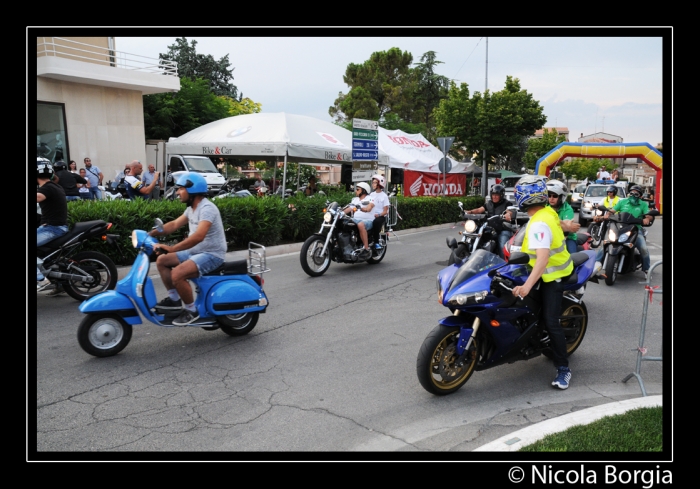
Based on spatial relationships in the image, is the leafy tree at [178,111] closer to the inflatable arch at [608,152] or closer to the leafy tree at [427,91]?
the inflatable arch at [608,152]

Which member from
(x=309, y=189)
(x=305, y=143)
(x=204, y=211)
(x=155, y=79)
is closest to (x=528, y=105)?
(x=309, y=189)

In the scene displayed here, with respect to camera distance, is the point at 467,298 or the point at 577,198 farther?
the point at 577,198

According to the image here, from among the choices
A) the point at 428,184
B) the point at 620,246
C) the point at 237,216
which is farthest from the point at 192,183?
the point at 428,184

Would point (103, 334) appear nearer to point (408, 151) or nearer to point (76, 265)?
point (76, 265)

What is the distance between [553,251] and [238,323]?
331 centimetres

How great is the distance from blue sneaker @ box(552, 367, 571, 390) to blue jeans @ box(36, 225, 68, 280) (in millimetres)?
6073

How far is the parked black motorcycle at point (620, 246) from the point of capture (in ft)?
30.9

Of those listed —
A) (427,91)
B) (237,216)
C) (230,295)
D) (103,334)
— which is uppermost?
(427,91)

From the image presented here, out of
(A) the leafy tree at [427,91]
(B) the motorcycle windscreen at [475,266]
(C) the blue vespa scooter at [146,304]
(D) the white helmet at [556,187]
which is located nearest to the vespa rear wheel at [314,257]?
(C) the blue vespa scooter at [146,304]

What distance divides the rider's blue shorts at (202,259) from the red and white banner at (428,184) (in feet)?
59.7

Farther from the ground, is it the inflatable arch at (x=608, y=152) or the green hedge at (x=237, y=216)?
the inflatable arch at (x=608, y=152)

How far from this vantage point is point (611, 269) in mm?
9312
